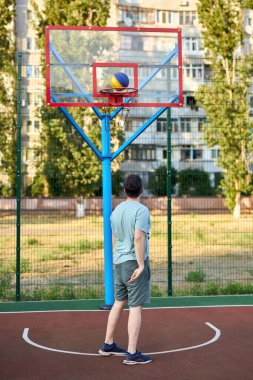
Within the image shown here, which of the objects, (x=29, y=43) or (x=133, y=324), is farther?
(x=29, y=43)

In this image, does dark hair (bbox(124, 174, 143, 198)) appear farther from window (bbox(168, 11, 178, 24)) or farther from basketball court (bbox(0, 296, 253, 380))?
window (bbox(168, 11, 178, 24))

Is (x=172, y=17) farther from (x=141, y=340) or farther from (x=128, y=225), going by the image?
(x=128, y=225)

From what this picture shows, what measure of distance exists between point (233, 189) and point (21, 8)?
107 ft

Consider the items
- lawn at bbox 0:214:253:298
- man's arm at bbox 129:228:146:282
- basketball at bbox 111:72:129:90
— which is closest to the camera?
man's arm at bbox 129:228:146:282

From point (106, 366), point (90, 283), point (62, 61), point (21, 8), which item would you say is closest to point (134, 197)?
point (106, 366)

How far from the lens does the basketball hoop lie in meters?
9.42

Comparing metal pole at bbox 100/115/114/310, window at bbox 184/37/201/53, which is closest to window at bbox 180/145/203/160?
metal pole at bbox 100/115/114/310

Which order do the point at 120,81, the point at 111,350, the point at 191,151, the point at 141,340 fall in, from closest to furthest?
the point at 111,350 < the point at 141,340 < the point at 120,81 < the point at 191,151

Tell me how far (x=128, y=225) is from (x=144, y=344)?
1542mm

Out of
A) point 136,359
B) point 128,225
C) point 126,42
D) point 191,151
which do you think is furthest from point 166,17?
point 136,359

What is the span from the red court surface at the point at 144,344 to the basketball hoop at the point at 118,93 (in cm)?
290

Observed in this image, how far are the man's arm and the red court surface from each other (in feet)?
2.84

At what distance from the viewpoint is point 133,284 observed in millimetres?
6234

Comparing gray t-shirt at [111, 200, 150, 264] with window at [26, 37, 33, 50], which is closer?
gray t-shirt at [111, 200, 150, 264]
